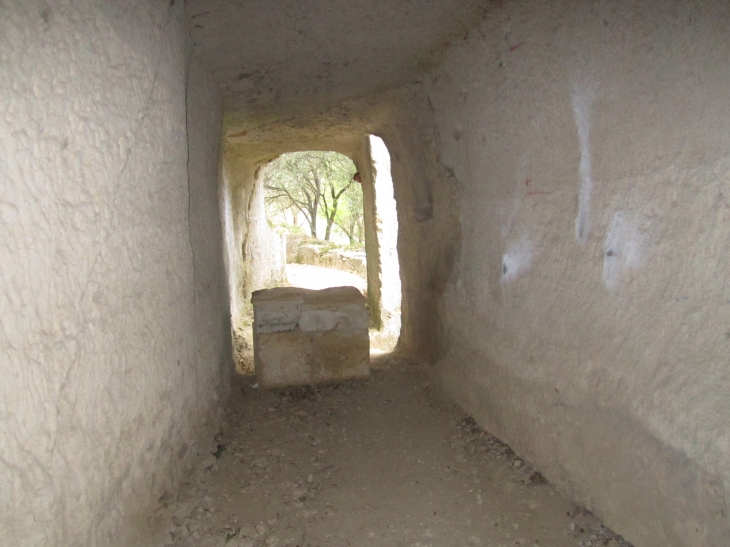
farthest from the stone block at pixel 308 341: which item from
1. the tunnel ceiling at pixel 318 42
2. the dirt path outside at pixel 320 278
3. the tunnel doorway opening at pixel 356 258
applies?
the dirt path outside at pixel 320 278

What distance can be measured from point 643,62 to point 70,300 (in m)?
1.82

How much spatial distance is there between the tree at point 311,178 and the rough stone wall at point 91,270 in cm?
1340

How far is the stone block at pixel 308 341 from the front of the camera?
Answer: 12.4 ft

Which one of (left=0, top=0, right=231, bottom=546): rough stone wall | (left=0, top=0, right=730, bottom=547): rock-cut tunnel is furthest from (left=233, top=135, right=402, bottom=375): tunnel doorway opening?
(left=0, top=0, right=231, bottom=546): rough stone wall

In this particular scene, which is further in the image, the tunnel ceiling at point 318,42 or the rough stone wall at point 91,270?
the tunnel ceiling at point 318,42

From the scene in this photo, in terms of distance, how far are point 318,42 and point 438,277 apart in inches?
63.5

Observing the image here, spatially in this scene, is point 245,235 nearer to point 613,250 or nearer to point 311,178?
point 613,250

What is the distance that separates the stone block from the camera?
12.4 ft

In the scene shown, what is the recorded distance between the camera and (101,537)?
150 centimetres

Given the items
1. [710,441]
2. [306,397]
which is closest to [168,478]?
[306,397]

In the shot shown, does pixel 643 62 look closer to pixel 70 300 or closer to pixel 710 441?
pixel 710 441

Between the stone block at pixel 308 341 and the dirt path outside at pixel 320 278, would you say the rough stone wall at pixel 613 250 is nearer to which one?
the stone block at pixel 308 341

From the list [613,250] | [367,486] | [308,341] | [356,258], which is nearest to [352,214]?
[356,258]

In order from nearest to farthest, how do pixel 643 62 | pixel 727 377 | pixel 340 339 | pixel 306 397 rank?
pixel 727 377 → pixel 643 62 → pixel 306 397 → pixel 340 339
